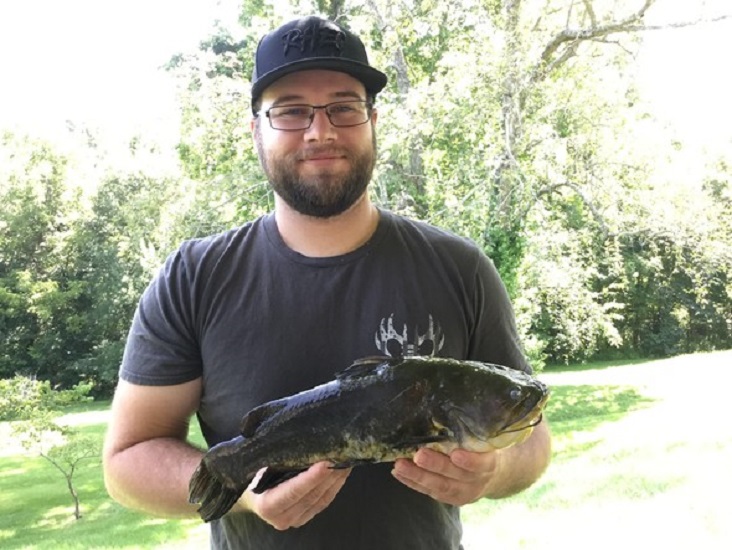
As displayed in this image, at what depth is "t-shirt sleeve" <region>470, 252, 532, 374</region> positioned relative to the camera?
2172mm

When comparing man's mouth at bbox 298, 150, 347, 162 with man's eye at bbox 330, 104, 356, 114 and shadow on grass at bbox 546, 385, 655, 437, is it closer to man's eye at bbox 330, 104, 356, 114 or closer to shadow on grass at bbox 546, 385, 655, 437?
man's eye at bbox 330, 104, 356, 114

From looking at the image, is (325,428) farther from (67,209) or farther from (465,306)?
(67,209)

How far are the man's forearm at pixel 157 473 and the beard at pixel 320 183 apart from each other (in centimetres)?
85

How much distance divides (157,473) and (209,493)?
0.27m

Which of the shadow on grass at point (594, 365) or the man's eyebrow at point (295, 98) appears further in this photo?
the shadow on grass at point (594, 365)

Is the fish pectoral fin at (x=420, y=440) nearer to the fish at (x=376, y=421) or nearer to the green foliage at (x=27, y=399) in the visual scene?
the fish at (x=376, y=421)

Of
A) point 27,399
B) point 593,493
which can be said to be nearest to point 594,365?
point 593,493

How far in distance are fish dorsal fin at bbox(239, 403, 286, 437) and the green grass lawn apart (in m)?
4.12

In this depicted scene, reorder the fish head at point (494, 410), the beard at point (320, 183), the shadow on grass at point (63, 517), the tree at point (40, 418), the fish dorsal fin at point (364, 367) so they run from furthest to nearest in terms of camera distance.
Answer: the tree at point (40, 418), the shadow on grass at point (63, 517), the beard at point (320, 183), the fish dorsal fin at point (364, 367), the fish head at point (494, 410)

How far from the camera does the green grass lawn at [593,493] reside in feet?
21.2

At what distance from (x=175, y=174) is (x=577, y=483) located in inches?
718

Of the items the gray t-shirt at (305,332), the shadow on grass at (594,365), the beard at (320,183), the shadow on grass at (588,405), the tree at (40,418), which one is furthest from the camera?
the shadow on grass at (594,365)

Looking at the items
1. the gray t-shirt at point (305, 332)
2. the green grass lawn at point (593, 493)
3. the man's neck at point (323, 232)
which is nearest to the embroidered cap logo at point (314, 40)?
the man's neck at point (323, 232)

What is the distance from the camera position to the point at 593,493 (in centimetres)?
776
